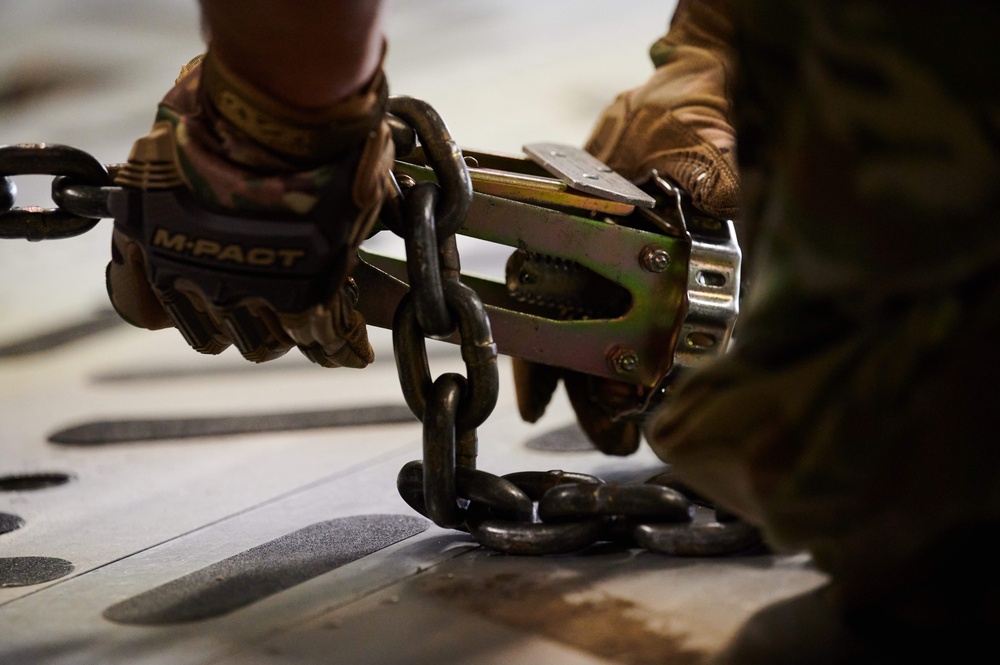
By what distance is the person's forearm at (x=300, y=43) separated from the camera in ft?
3.05

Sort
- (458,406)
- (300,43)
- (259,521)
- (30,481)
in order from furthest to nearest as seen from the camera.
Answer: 1. (30,481)
2. (259,521)
3. (458,406)
4. (300,43)

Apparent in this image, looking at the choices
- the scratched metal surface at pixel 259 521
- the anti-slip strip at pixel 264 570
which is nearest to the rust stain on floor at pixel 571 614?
the scratched metal surface at pixel 259 521

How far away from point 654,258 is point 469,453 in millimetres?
343

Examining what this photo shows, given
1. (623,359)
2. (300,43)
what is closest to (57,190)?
(300,43)

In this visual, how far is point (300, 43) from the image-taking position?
3.08ft

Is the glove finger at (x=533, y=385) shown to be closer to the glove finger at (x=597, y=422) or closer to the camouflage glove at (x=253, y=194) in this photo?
the glove finger at (x=597, y=422)

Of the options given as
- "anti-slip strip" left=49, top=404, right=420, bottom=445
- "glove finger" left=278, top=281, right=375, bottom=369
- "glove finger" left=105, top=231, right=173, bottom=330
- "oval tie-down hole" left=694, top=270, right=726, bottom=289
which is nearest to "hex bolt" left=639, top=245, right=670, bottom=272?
"oval tie-down hole" left=694, top=270, right=726, bottom=289

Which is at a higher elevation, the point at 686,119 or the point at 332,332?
the point at 686,119

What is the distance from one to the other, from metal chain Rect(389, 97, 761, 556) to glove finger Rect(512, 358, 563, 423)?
0.39 meters

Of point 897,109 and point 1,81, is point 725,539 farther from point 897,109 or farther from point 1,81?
point 1,81

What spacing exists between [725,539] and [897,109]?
20.4 inches

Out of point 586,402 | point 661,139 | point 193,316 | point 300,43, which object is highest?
point 300,43

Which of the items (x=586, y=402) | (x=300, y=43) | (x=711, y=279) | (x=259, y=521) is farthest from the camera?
(x=586, y=402)

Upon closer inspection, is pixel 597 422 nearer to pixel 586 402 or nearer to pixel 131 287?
pixel 586 402
